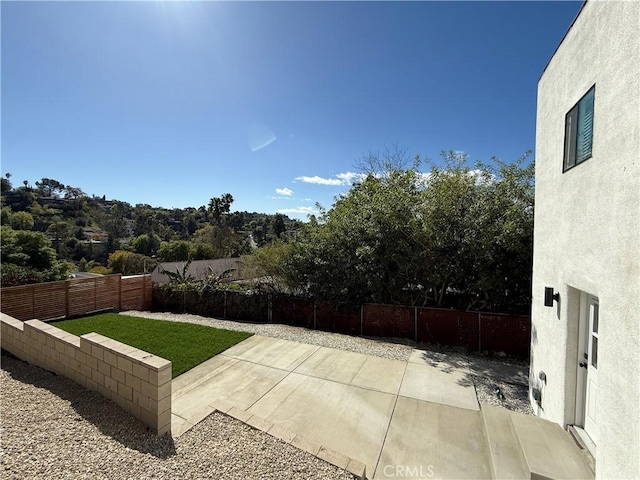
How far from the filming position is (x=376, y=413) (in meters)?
5.04

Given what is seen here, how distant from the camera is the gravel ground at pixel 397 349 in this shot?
5859mm

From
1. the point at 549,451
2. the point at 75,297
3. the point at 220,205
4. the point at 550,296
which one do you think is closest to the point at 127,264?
the point at 220,205

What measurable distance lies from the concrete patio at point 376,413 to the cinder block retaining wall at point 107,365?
20.1 inches

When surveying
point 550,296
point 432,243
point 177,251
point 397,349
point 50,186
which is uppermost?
point 50,186

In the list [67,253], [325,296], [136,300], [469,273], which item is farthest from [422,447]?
[67,253]

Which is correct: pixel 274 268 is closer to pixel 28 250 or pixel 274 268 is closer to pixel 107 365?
pixel 107 365

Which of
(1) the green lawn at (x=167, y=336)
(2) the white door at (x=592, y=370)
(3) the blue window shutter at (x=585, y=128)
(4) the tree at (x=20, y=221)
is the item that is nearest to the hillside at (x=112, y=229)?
(4) the tree at (x=20, y=221)

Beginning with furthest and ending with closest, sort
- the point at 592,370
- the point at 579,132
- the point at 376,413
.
Result: the point at 376,413
the point at 579,132
the point at 592,370

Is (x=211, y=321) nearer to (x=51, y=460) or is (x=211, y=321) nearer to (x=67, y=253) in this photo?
(x=51, y=460)

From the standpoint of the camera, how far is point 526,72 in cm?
781

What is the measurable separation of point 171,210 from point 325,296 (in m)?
92.5

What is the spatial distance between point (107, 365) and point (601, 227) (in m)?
6.32

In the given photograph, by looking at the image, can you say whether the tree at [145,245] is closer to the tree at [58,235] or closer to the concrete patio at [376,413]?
the tree at [58,235]

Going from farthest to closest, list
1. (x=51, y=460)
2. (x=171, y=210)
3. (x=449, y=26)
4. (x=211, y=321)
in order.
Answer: (x=171, y=210) → (x=211, y=321) → (x=449, y=26) → (x=51, y=460)
